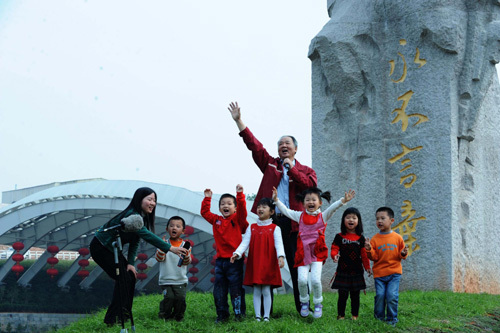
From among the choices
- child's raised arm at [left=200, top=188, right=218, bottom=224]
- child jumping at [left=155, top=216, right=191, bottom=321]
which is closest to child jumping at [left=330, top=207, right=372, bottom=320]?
child's raised arm at [left=200, top=188, right=218, bottom=224]

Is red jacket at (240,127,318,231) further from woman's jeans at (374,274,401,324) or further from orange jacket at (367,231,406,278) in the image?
woman's jeans at (374,274,401,324)

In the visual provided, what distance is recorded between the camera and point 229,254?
4957mm

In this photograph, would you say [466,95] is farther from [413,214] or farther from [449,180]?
[413,214]

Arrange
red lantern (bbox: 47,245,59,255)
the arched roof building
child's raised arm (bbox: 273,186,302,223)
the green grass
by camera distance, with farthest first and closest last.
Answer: red lantern (bbox: 47,245,59,255)
the arched roof building
child's raised arm (bbox: 273,186,302,223)
the green grass

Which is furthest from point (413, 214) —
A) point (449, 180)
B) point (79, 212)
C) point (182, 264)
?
point (79, 212)

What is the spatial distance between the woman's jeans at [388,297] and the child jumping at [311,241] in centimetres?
53

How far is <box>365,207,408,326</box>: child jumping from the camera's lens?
15.9 ft

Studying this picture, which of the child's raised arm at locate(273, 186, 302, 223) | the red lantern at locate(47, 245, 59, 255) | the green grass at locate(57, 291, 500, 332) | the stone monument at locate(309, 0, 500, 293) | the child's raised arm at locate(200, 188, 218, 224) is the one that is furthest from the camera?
the red lantern at locate(47, 245, 59, 255)

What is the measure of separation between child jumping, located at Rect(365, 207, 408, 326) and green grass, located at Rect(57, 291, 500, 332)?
0.45ft

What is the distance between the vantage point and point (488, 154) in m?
8.15

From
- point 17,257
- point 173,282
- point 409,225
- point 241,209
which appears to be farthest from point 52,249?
point 241,209

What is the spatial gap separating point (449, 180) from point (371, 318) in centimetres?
264

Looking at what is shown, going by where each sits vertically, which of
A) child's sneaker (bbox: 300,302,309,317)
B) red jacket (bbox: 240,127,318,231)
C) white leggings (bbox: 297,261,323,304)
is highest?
red jacket (bbox: 240,127,318,231)

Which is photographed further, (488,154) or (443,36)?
(488,154)
